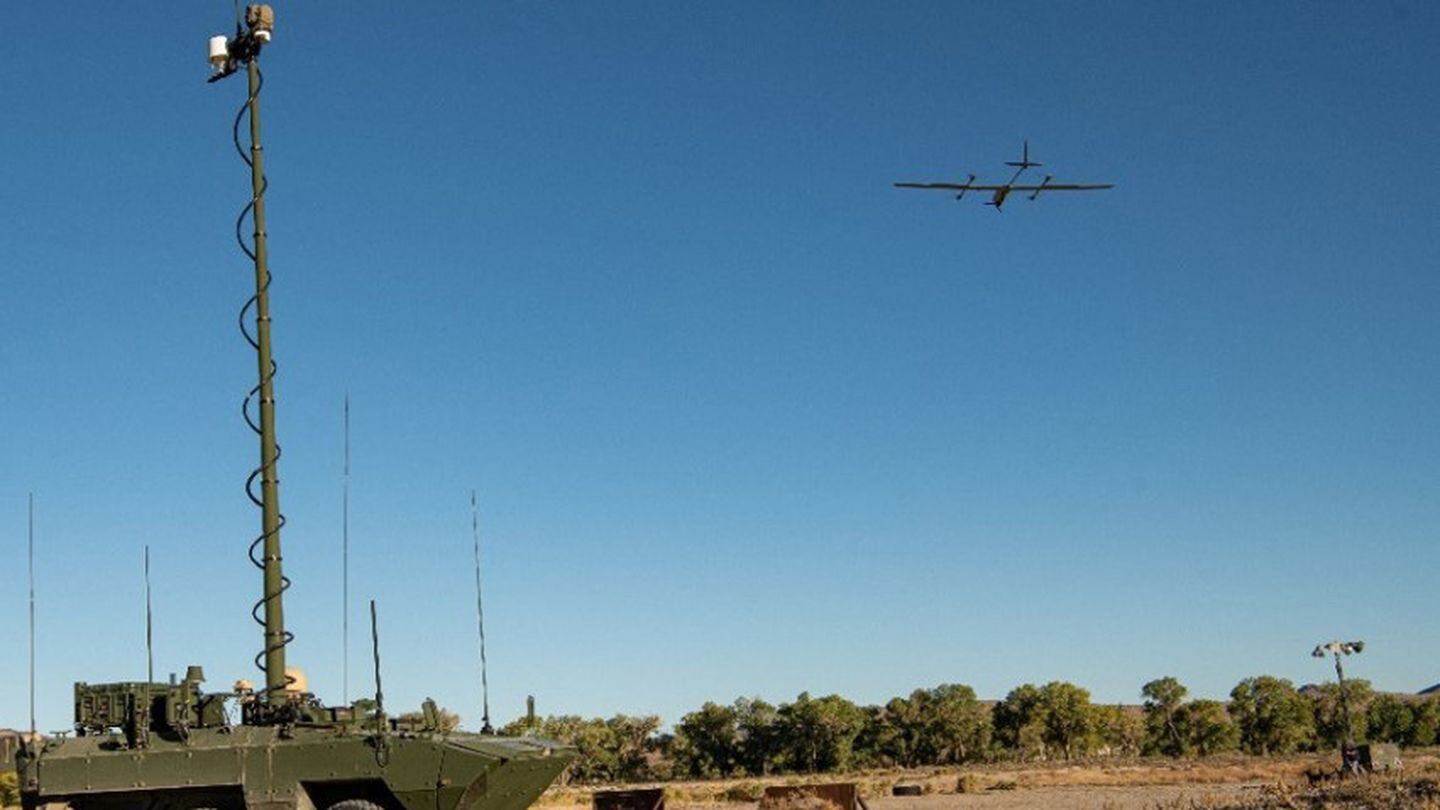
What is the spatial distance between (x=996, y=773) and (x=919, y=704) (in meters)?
21.5

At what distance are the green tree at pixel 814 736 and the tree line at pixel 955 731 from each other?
0.17 ft

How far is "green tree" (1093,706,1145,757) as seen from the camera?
85750 millimetres

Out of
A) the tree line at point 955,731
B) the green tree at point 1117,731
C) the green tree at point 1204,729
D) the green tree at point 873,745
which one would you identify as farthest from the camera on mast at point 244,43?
the green tree at point 1204,729

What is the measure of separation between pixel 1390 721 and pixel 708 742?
44916 millimetres

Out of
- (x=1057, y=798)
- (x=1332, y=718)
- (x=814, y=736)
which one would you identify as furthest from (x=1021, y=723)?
(x=1057, y=798)

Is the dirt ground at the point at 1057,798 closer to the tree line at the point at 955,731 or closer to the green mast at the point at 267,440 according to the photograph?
the green mast at the point at 267,440

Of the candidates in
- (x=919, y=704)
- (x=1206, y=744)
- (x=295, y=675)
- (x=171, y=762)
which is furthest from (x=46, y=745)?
(x=1206, y=744)

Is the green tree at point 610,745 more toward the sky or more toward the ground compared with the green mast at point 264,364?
more toward the ground

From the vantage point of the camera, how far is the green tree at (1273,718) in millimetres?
88688

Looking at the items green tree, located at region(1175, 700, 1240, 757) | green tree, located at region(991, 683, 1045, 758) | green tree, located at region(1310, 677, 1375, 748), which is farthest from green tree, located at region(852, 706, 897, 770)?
green tree, located at region(1310, 677, 1375, 748)

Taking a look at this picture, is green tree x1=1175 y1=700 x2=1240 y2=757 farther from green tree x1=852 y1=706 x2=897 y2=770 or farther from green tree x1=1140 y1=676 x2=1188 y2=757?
green tree x1=852 y1=706 x2=897 y2=770

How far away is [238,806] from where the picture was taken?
17469mm

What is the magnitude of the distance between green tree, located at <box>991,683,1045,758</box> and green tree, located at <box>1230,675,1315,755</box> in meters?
13.5

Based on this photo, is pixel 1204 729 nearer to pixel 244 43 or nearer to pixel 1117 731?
pixel 1117 731
